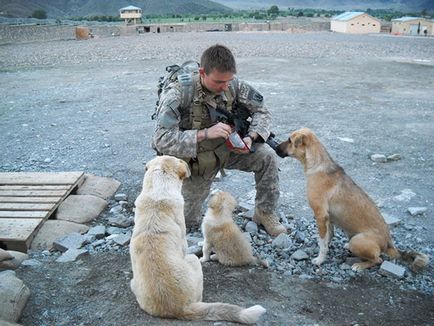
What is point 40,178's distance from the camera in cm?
675

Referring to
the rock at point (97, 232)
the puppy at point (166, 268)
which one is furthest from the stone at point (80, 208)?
the puppy at point (166, 268)

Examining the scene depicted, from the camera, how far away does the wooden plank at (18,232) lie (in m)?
5.16

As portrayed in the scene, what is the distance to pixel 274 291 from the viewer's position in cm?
436

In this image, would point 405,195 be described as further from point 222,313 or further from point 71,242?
point 71,242

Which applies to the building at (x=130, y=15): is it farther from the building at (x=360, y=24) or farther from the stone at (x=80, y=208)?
the stone at (x=80, y=208)

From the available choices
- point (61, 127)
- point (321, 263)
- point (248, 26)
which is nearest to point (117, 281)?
point (321, 263)

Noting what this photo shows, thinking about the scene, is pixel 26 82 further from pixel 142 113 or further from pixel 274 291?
pixel 274 291

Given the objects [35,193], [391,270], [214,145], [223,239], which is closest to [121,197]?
[35,193]

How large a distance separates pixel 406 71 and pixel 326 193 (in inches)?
583

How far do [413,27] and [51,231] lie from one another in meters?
49.0

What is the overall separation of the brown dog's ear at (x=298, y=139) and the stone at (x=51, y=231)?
2.98 metres

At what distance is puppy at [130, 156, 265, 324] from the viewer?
3492 mm

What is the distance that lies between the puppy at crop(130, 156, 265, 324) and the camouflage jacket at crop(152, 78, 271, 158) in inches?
44.3

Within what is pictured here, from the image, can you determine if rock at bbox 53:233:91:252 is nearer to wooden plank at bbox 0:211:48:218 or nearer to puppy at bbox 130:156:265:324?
wooden plank at bbox 0:211:48:218
